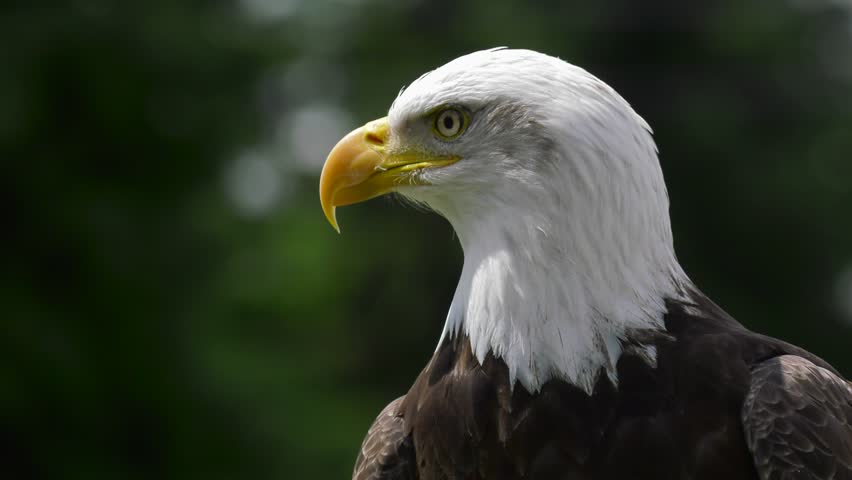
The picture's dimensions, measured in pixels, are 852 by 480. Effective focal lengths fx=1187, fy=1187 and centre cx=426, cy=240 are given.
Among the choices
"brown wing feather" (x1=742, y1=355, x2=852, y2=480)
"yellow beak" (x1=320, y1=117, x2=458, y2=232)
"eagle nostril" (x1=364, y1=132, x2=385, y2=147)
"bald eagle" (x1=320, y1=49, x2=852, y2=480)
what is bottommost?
"brown wing feather" (x1=742, y1=355, x2=852, y2=480)

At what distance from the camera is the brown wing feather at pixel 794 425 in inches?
138

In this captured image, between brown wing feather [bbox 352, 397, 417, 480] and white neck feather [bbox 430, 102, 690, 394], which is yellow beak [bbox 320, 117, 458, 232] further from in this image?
brown wing feather [bbox 352, 397, 417, 480]

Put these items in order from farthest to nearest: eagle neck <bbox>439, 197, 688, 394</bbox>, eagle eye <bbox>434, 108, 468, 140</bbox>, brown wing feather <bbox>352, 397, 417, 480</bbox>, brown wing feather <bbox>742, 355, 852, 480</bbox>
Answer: brown wing feather <bbox>352, 397, 417, 480</bbox>
eagle eye <bbox>434, 108, 468, 140</bbox>
eagle neck <bbox>439, 197, 688, 394</bbox>
brown wing feather <bbox>742, 355, 852, 480</bbox>

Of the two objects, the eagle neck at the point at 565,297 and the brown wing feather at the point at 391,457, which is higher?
the eagle neck at the point at 565,297

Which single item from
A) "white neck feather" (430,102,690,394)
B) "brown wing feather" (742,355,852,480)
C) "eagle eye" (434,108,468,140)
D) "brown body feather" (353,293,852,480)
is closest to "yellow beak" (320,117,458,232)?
"eagle eye" (434,108,468,140)

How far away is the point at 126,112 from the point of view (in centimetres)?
1105

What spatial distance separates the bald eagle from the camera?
141 inches

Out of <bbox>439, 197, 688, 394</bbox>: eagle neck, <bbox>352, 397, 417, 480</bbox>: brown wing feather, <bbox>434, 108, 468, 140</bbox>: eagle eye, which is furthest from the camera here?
<bbox>352, 397, 417, 480</bbox>: brown wing feather

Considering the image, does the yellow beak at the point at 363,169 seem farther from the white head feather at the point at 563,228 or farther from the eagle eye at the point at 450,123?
the white head feather at the point at 563,228

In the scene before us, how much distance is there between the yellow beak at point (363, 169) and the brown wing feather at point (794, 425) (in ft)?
4.45

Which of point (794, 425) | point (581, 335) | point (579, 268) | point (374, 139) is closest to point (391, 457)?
point (581, 335)

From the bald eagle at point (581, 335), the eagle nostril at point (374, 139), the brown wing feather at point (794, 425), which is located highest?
the eagle nostril at point (374, 139)

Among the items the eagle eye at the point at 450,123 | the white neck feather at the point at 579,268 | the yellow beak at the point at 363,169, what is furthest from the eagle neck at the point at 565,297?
the yellow beak at the point at 363,169

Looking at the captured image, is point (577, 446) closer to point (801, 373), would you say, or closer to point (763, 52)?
point (801, 373)
